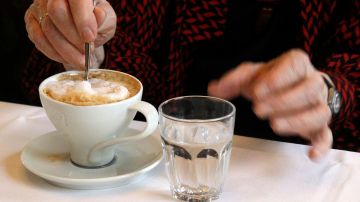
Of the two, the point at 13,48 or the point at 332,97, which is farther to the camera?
the point at 13,48

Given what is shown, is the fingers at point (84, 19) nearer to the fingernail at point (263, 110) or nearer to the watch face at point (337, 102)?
the fingernail at point (263, 110)

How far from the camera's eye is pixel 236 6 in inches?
41.2

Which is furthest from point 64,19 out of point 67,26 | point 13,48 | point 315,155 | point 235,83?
point 13,48

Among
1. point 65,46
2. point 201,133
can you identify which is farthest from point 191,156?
point 65,46

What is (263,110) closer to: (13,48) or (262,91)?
(262,91)

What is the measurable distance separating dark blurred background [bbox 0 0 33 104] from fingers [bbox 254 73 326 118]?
0.75 m

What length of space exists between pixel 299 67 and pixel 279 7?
14.6 inches

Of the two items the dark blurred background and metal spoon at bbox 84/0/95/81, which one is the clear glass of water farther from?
the dark blurred background

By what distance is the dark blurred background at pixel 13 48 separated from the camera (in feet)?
4.16

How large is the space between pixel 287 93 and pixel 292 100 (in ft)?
0.04

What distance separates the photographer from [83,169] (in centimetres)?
66

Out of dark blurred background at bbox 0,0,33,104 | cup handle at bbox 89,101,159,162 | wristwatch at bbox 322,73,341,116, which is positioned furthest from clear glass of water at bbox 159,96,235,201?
Answer: dark blurred background at bbox 0,0,33,104

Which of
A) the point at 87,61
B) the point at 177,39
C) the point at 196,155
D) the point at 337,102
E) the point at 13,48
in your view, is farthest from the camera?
the point at 13,48

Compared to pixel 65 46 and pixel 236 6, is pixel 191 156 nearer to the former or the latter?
pixel 65 46
